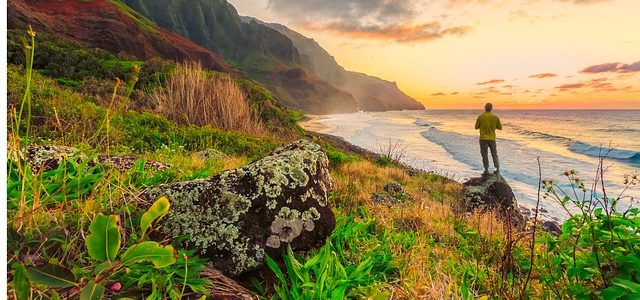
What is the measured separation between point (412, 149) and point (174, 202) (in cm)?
3388

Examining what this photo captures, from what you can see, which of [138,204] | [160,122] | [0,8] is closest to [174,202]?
[138,204]

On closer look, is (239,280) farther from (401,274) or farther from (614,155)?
(614,155)

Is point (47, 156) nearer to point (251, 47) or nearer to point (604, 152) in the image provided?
point (604, 152)

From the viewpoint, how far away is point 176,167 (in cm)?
351

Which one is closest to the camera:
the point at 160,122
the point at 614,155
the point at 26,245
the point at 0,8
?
the point at 0,8

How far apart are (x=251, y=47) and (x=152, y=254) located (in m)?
145

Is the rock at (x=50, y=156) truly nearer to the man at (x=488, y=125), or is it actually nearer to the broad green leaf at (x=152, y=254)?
the broad green leaf at (x=152, y=254)

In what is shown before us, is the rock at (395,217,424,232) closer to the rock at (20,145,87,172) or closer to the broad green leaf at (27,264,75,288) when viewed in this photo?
the rock at (20,145,87,172)

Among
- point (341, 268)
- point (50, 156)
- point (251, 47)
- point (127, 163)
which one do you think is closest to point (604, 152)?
point (341, 268)

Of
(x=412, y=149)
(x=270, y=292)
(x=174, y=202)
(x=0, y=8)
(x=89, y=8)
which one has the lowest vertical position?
(x=412, y=149)

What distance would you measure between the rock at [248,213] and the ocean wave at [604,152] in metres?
32.8

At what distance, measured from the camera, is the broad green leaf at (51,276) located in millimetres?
1156

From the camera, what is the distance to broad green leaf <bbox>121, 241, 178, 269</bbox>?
128cm

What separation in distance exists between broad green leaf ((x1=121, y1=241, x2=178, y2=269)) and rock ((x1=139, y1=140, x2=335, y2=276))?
95 cm
